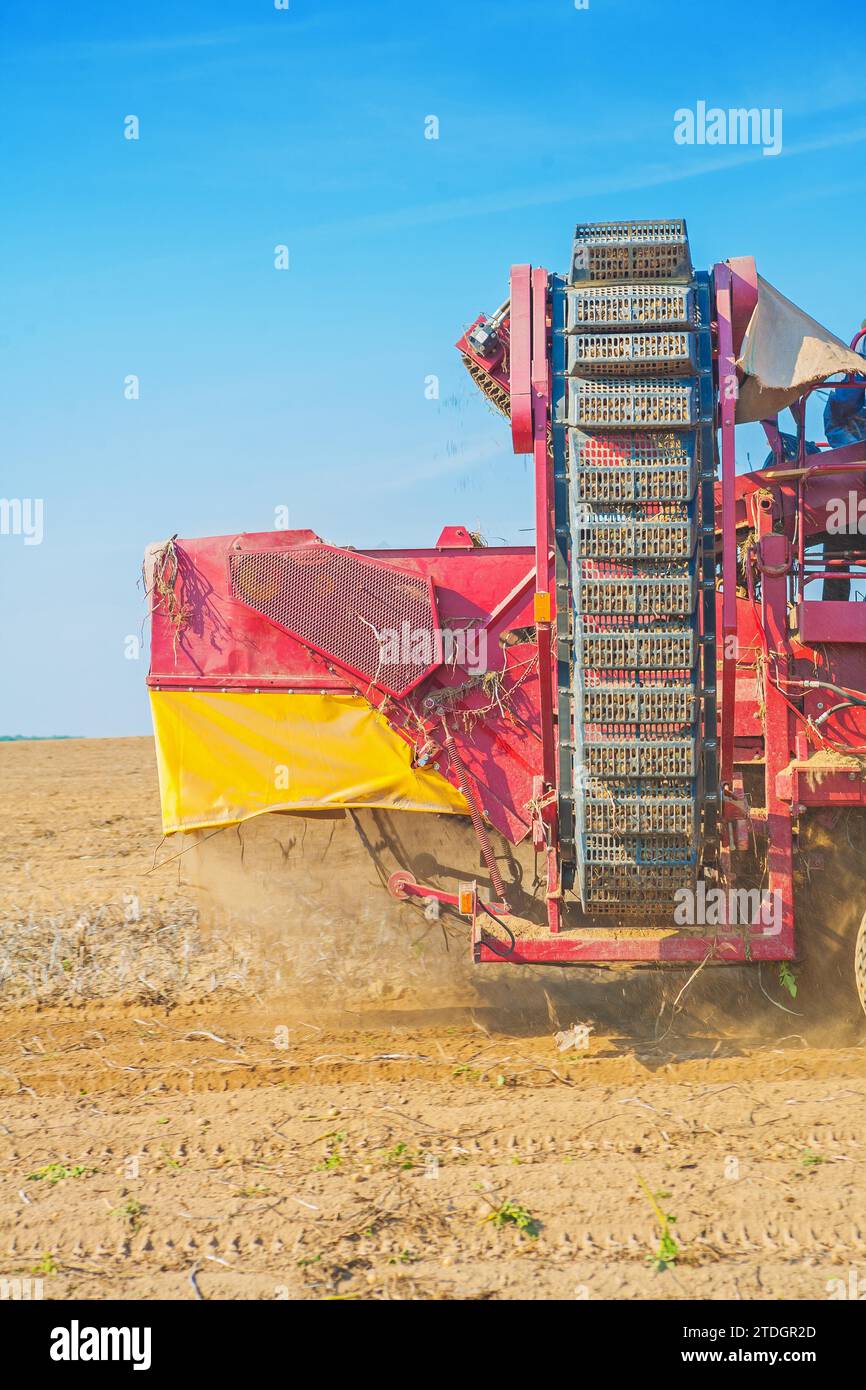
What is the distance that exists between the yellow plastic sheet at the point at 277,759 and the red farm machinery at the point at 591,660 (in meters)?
0.02

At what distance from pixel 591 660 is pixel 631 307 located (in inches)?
63.7

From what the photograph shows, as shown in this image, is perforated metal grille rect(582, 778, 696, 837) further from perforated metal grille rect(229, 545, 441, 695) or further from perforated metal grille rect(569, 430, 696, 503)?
perforated metal grille rect(229, 545, 441, 695)

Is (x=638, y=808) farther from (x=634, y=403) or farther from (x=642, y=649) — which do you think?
(x=634, y=403)

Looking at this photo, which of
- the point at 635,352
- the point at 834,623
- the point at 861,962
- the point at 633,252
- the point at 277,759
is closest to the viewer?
the point at 635,352

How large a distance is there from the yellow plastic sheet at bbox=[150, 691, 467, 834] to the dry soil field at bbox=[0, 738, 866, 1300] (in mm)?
835

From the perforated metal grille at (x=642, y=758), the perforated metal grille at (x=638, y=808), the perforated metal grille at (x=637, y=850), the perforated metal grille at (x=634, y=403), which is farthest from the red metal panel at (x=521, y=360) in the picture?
the perforated metal grille at (x=637, y=850)

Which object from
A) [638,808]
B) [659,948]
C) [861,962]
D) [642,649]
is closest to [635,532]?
[642,649]

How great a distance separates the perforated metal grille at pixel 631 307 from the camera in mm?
5602

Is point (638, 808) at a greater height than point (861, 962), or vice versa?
point (638, 808)

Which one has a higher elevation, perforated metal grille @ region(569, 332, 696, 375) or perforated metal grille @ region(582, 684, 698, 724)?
perforated metal grille @ region(569, 332, 696, 375)

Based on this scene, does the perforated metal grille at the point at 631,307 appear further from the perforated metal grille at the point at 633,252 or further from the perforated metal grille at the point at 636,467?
the perforated metal grille at the point at 636,467

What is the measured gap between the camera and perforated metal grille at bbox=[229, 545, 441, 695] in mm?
6805

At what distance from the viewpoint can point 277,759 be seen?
707 centimetres

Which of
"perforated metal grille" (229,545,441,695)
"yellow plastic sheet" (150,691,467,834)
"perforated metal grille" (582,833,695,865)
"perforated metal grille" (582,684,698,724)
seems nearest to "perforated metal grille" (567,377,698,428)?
"perforated metal grille" (582,684,698,724)
